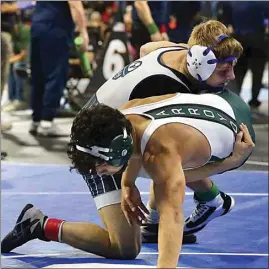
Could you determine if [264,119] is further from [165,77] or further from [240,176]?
[165,77]

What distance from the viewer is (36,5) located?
5.53m

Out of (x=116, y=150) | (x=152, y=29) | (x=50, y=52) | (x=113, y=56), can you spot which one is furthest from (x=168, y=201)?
(x=113, y=56)

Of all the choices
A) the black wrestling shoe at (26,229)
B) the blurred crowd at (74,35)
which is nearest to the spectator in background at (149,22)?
the blurred crowd at (74,35)

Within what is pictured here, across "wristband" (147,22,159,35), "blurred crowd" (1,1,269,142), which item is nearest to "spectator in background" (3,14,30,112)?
"blurred crowd" (1,1,269,142)

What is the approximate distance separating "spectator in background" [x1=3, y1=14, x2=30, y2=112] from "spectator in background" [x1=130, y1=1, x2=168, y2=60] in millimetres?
1188

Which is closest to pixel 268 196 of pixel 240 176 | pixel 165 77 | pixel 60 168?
pixel 240 176

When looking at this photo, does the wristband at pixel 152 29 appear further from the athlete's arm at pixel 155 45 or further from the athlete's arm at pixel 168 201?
the athlete's arm at pixel 168 201

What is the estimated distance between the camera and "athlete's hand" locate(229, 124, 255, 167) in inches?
108

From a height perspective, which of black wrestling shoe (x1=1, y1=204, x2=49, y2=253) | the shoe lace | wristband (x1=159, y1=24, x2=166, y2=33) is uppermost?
wristband (x1=159, y1=24, x2=166, y2=33)

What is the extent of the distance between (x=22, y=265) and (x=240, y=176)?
187 cm

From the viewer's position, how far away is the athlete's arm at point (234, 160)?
9.04 feet

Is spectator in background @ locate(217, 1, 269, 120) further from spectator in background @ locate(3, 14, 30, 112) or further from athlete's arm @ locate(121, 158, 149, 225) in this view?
athlete's arm @ locate(121, 158, 149, 225)

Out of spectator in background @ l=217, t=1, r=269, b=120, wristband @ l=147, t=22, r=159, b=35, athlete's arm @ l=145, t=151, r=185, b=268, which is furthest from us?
spectator in background @ l=217, t=1, r=269, b=120

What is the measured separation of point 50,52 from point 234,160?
120 inches
